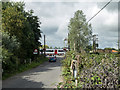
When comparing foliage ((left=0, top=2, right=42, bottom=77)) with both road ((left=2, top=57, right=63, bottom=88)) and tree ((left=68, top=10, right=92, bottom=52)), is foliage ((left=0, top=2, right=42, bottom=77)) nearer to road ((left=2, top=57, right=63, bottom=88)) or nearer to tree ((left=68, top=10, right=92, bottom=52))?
road ((left=2, top=57, right=63, bottom=88))

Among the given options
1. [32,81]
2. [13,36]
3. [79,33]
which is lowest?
[32,81]

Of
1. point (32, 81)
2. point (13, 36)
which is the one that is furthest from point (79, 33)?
point (32, 81)

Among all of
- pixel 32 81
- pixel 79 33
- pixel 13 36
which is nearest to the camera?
pixel 32 81

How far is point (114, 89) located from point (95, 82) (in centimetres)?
75

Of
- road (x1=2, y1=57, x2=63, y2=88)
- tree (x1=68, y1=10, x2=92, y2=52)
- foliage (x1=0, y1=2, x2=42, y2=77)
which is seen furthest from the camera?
tree (x1=68, y1=10, x2=92, y2=52)

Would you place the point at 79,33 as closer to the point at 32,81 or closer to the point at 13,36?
the point at 13,36

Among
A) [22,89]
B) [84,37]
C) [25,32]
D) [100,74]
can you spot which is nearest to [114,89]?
[100,74]

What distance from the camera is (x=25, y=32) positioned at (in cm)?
2128

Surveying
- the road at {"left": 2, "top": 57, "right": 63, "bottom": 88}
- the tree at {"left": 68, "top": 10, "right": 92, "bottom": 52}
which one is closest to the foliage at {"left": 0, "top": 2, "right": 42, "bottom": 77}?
the road at {"left": 2, "top": 57, "right": 63, "bottom": 88}

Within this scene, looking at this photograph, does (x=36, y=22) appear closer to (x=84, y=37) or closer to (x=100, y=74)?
(x=84, y=37)

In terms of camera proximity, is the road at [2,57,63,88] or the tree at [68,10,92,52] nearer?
the road at [2,57,63,88]

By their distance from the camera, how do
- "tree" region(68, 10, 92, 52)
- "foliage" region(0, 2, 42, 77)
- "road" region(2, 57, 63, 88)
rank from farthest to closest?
"tree" region(68, 10, 92, 52) → "foliage" region(0, 2, 42, 77) → "road" region(2, 57, 63, 88)

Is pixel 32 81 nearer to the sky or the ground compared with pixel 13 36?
nearer to the ground

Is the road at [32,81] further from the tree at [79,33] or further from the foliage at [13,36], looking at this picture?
the tree at [79,33]
